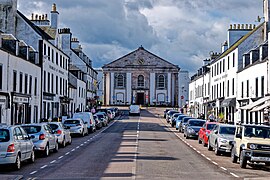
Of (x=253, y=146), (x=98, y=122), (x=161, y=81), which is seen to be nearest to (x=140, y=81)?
(x=161, y=81)

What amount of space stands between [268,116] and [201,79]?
43402mm

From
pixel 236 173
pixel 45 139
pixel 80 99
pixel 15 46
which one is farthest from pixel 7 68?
pixel 80 99

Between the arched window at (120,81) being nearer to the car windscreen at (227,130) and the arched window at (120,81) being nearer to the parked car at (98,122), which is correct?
the parked car at (98,122)

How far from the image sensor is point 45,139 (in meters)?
22.3

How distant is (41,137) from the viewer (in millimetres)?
22031

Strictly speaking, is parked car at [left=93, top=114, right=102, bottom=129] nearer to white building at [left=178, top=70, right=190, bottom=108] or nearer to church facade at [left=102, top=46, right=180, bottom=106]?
white building at [left=178, top=70, right=190, bottom=108]

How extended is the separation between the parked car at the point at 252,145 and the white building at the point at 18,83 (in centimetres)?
1927

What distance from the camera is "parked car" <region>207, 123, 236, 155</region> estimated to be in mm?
23656

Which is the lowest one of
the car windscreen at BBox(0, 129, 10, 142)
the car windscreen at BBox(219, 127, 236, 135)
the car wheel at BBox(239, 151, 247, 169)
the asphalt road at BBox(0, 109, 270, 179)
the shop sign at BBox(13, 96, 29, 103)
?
the asphalt road at BBox(0, 109, 270, 179)

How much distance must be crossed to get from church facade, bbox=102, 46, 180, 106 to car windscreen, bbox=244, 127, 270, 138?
324ft

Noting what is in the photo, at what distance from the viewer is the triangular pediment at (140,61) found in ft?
395

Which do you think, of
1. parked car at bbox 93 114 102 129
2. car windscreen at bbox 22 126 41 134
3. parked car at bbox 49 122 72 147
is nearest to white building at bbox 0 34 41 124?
parked car at bbox 93 114 102 129

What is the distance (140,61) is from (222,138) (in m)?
97.7

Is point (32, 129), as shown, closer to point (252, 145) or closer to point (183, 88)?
point (252, 145)
